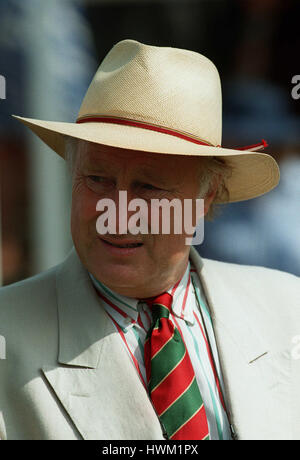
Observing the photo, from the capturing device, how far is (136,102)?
1.85m

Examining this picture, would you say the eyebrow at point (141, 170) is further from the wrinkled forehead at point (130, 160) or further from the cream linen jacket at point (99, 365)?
the cream linen jacket at point (99, 365)

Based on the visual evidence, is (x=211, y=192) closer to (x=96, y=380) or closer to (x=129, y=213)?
(x=129, y=213)

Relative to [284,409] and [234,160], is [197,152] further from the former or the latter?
[284,409]

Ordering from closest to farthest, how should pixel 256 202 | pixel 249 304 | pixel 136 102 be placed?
1. pixel 136 102
2. pixel 249 304
3. pixel 256 202

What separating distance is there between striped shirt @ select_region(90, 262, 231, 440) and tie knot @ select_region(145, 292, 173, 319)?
19 mm

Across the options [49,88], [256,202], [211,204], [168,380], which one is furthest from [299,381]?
[49,88]

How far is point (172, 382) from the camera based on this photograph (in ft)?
5.96

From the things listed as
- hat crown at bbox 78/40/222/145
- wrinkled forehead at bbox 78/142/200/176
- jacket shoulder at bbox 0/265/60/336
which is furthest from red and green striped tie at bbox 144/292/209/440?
hat crown at bbox 78/40/222/145

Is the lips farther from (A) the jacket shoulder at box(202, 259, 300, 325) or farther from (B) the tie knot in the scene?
(A) the jacket shoulder at box(202, 259, 300, 325)

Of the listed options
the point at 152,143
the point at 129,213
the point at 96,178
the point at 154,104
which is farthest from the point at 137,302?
the point at 154,104

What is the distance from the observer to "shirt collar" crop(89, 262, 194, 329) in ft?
6.32

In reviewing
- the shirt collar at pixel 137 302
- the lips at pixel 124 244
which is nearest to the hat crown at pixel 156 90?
the lips at pixel 124 244

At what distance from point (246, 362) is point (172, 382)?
1.06ft

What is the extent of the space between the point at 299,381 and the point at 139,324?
62 cm
